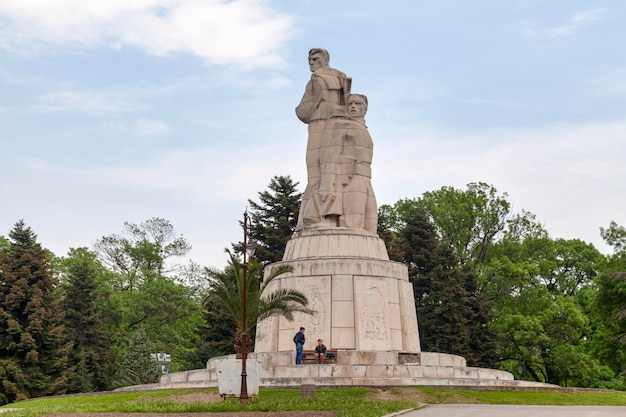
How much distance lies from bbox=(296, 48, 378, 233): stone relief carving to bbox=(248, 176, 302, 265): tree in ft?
40.4

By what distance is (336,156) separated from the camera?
3105 cm

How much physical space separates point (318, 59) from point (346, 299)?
9.06 m

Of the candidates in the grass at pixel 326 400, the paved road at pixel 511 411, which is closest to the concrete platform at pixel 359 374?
the grass at pixel 326 400

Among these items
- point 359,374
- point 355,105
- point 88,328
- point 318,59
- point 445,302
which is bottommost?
point 359,374

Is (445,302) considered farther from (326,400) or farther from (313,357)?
(326,400)

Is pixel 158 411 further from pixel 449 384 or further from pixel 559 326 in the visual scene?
pixel 559 326

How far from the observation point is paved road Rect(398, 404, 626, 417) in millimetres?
17125

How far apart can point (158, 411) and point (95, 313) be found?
81.2ft

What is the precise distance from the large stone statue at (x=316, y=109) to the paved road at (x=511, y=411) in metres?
12.7

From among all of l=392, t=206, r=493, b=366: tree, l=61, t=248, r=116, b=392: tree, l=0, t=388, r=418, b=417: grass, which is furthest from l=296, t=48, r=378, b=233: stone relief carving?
l=61, t=248, r=116, b=392: tree

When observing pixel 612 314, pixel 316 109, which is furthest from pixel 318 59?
pixel 612 314

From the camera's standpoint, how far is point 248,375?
2023cm

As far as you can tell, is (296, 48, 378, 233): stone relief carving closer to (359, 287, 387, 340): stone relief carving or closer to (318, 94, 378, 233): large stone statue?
(318, 94, 378, 233): large stone statue

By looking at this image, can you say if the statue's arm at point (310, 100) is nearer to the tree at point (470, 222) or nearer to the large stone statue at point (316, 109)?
the large stone statue at point (316, 109)
